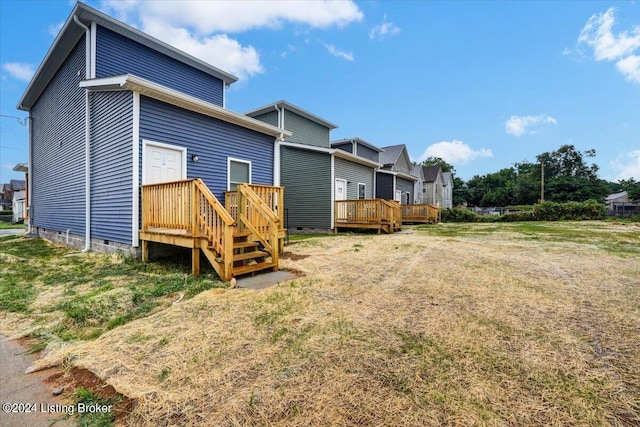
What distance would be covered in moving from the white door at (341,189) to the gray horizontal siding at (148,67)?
19.3 feet

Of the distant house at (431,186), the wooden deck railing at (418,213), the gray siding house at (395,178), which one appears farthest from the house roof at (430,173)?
the wooden deck railing at (418,213)

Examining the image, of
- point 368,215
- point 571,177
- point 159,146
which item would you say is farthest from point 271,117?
point 571,177

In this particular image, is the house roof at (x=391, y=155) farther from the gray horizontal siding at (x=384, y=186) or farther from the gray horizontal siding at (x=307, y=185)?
the gray horizontal siding at (x=307, y=185)

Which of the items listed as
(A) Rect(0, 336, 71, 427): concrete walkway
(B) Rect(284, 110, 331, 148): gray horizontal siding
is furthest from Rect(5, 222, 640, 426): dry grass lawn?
(B) Rect(284, 110, 331, 148): gray horizontal siding

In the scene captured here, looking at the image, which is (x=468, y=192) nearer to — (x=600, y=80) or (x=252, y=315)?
(x=600, y=80)

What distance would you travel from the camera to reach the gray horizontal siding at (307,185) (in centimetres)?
1241

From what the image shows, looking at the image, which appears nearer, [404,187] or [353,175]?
[353,175]

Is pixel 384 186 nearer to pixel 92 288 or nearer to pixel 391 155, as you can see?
pixel 391 155

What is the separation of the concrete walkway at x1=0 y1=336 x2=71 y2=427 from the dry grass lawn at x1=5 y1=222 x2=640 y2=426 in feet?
0.60

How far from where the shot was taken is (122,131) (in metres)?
6.11

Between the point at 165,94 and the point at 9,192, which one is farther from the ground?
the point at 9,192

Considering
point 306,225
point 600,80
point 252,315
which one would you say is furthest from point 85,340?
point 600,80

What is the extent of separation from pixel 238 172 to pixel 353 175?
23.9ft

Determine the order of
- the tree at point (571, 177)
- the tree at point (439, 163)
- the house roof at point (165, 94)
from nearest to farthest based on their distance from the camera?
1. the house roof at point (165, 94)
2. the tree at point (571, 177)
3. the tree at point (439, 163)
